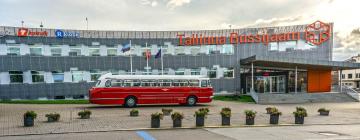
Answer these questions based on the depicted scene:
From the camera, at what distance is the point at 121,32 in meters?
45.8

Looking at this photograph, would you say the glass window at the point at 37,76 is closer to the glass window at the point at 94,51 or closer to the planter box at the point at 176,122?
the glass window at the point at 94,51

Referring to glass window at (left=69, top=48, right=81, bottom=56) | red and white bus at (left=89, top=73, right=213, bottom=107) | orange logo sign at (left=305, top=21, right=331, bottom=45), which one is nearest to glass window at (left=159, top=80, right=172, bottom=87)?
red and white bus at (left=89, top=73, right=213, bottom=107)

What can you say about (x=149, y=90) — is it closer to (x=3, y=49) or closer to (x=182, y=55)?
(x=182, y=55)

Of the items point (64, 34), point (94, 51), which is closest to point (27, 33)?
point (64, 34)

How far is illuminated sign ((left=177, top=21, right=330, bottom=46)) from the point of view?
46031 millimetres

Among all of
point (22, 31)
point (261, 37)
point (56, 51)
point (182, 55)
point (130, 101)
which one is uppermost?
point (22, 31)

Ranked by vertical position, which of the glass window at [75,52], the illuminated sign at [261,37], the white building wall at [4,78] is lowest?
the white building wall at [4,78]

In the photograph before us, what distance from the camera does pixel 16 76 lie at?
1651 inches

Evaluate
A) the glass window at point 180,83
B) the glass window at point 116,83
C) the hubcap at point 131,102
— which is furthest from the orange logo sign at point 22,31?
the glass window at point 180,83

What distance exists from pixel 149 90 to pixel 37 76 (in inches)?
917

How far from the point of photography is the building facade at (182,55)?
4322 centimetres

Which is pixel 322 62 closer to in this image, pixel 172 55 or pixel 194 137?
pixel 172 55

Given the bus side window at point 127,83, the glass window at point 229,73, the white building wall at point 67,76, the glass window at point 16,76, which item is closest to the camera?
the bus side window at point 127,83

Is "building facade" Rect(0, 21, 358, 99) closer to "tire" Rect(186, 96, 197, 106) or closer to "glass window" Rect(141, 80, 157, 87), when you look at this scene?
"glass window" Rect(141, 80, 157, 87)
